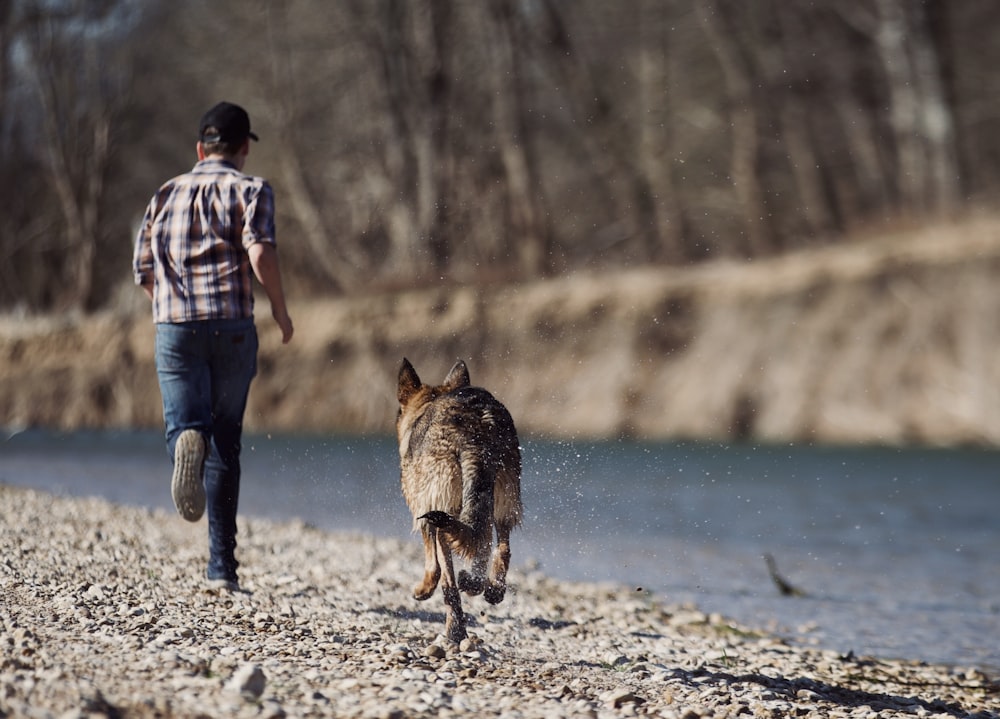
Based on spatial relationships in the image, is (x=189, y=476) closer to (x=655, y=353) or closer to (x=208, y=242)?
(x=208, y=242)

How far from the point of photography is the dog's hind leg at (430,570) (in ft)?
16.5

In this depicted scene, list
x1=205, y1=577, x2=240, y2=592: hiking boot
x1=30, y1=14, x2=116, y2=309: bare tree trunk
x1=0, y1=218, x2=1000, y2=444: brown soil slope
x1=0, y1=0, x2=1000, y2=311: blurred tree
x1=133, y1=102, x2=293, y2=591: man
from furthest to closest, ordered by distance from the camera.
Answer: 1. x1=30, y1=14, x2=116, y2=309: bare tree trunk
2. x1=0, y1=0, x2=1000, y2=311: blurred tree
3. x1=0, y1=218, x2=1000, y2=444: brown soil slope
4. x1=205, y1=577, x2=240, y2=592: hiking boot
5. x1=133, y1=102, x2=293, y2=591: man

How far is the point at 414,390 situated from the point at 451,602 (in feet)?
4.11

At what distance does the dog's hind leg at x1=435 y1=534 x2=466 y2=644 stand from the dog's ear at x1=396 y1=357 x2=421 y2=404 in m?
1.09

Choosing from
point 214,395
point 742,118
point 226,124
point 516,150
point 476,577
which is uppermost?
point 742,118

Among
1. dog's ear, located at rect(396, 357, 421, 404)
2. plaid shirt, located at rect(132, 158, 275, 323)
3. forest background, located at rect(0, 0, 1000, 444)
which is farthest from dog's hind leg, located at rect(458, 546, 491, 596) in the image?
forest background, located at rect(0, 0, 1000, 444)

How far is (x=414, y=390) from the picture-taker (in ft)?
19.4

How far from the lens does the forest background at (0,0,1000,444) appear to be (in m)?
22.1

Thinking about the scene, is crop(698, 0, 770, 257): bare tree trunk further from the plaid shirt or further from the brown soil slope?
the plaid shirt

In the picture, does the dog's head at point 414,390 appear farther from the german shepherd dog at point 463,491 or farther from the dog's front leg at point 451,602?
the dog's front leg at point 451,602

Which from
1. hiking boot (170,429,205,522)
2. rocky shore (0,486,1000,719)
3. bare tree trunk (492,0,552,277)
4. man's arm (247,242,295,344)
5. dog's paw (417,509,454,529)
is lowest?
rocky shore (0,486,1000,719)

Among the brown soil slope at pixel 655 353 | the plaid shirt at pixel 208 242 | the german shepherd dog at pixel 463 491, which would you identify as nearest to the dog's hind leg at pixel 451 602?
the german shepherd dog at pixel 463 491

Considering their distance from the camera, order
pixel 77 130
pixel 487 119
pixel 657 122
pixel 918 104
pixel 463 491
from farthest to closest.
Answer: pixel 77 130
pixel 657 122
pixel 487 119
pixel 918 104
pixel 463 491

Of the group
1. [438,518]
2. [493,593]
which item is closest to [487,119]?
[493,593]
